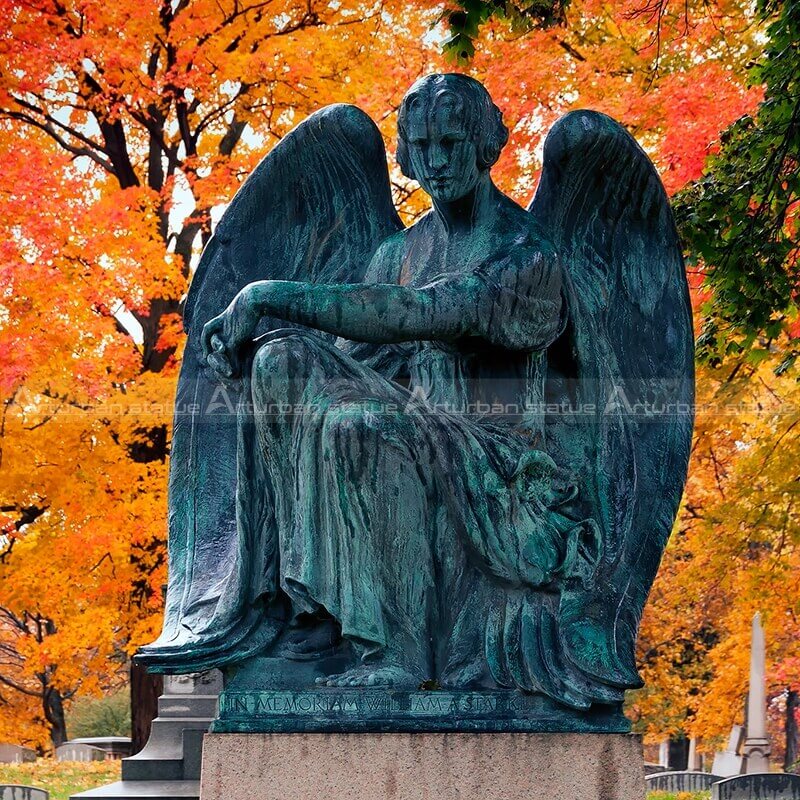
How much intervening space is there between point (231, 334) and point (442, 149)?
3.09 ft

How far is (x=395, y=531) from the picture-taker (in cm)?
464

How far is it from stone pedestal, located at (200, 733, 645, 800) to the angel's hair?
1.92m

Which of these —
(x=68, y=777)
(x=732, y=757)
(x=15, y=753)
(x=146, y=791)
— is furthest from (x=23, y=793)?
(x=732, y=757)

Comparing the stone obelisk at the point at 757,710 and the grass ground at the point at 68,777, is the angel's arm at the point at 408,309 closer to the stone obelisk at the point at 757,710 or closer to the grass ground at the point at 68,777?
the grass ground at the point at 68,777

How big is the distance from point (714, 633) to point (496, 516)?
23.3 m

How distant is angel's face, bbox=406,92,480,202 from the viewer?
4.91 metres

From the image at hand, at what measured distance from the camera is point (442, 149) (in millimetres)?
4969

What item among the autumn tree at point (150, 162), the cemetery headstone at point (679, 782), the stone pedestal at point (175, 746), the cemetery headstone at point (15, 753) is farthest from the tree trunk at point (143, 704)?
the cemetery headstone at point (15, 753)

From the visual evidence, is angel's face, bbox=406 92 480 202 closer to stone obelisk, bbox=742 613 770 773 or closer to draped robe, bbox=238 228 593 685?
draped robe, bbox=238 228 593 685

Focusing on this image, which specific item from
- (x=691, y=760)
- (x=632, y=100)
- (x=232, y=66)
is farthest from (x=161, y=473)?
(x=691, y=760)

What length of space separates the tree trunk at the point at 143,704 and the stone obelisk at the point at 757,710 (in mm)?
8566

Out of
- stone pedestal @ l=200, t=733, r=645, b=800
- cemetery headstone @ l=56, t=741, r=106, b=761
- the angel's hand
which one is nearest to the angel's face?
the angel's hand

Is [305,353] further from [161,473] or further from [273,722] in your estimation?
[161,473]

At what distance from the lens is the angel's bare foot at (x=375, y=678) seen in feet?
14.7
